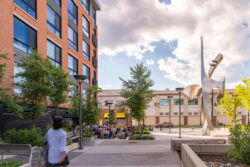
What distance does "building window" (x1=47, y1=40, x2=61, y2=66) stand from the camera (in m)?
22.0

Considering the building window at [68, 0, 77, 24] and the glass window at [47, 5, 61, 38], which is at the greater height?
the building window at [68, 0, 77, 24]

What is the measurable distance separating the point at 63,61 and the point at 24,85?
36.9 feet

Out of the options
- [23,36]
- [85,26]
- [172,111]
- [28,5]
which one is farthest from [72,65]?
[172,111]

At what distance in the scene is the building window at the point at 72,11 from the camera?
28.1 m

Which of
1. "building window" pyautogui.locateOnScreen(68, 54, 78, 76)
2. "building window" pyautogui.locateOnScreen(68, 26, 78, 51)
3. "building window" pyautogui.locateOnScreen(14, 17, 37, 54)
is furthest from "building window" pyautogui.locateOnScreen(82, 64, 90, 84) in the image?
"building window" pyautogui.locateOnScreen(14, 17, 37, 54)

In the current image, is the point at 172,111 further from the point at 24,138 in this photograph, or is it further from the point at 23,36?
the point at 24,138

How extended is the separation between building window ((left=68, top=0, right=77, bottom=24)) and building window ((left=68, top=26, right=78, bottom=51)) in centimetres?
171

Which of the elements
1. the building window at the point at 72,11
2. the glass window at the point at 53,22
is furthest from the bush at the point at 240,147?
the building window at the point at 72,11

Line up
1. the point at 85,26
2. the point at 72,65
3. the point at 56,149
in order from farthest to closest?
1. the point at 85,26
2. the point at 72,65
3. the point at 56,149

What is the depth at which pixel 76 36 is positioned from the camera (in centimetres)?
3003

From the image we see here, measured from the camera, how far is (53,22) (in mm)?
23156

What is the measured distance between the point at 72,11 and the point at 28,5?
36.2 feet

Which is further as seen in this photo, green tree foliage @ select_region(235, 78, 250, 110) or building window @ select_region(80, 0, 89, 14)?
building window @ select_region(80, 0, 89, 14)

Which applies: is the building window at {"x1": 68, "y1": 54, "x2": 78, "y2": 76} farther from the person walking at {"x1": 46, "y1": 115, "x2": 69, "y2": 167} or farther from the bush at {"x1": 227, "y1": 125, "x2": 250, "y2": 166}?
the person walking at {"x1": 46, "y1": 115, "x2": 69, "y2": 167}
